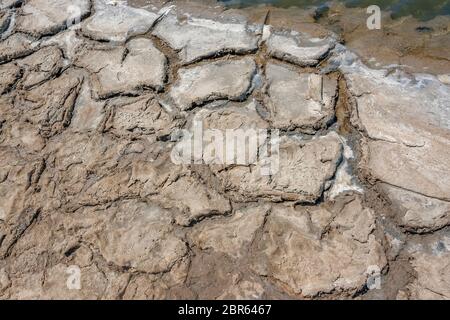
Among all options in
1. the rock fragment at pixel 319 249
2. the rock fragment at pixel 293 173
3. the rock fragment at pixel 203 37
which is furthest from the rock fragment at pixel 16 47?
the rock fragment at pixel 319 249

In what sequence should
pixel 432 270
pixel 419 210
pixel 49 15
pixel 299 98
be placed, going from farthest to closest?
pixel 49 15 → pixel 299 98 → pixel 419 210 → pixel 432 270

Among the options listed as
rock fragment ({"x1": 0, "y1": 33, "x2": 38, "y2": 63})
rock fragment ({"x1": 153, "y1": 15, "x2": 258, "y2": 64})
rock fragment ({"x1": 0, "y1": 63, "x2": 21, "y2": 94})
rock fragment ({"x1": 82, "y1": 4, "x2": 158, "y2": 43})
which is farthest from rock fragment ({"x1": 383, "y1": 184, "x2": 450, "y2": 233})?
rock fragment ({"x1": 0, "y1": 33, "x2": 38, "y2": 63})

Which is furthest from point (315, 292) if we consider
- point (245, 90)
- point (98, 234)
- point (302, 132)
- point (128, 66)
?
point (128, 66)

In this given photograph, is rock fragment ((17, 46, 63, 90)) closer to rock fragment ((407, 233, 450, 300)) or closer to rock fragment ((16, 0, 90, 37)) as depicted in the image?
rock fragment ((16, 0, 90, 37))

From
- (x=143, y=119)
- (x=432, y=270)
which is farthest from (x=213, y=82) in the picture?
(x=432, y=270)

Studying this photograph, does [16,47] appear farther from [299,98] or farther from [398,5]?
[398,5]

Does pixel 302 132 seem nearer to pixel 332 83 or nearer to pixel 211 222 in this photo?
pixel 332 83
